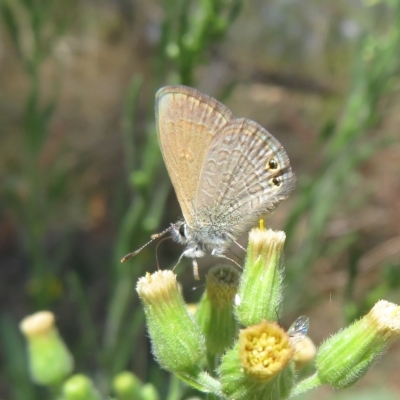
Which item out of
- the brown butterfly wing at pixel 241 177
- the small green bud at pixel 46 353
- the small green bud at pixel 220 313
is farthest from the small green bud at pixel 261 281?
the small green bud at pixel 46 353

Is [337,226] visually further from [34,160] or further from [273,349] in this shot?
[273,349]

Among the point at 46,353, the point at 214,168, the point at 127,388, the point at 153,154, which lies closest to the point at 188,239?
the point at 214,168

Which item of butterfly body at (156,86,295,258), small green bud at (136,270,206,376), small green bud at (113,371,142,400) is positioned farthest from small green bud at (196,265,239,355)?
small green bud at (113,371,142,400)

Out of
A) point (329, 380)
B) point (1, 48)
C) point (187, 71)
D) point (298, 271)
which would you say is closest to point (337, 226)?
point (298, 271)

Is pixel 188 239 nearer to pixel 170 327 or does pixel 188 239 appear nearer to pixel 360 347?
pixel 170 327

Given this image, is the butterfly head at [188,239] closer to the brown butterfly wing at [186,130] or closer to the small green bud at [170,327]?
the brown butterfly wing at [186,130]

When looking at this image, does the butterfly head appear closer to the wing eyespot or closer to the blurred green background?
the wing eyespot
